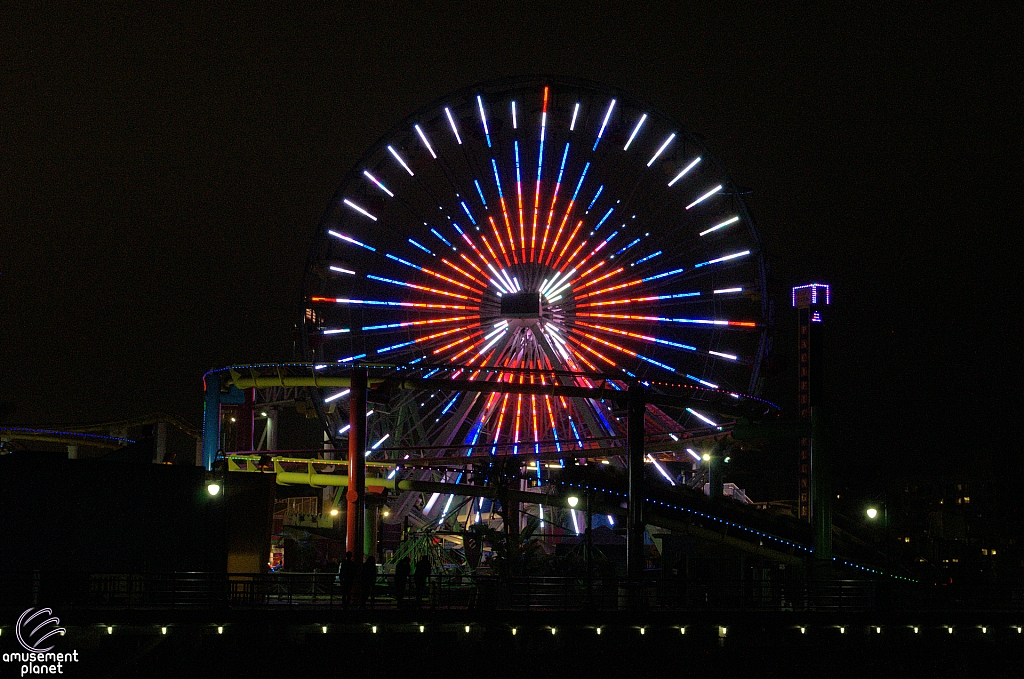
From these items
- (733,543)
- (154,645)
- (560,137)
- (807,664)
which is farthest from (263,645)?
(560,137)

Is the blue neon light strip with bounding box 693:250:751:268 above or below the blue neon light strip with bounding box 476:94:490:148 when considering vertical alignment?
below

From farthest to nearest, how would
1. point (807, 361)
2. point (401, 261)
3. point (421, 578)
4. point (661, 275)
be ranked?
point (401, 261)
point (661, 275)
point (807, 361)
point (421, 578)

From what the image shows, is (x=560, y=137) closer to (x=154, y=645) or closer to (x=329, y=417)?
(x=329, y=417)

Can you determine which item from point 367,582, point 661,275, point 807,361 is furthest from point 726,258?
point 367,582

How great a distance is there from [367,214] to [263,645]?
2874cm

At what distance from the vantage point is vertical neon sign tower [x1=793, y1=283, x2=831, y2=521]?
50.7 m

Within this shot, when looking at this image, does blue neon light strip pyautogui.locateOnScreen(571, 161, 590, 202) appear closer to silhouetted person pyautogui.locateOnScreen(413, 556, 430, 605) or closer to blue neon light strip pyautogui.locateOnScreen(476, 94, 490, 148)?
blue neon light strip pyautogui.locateOnScreen(476, 94, 490, 148)

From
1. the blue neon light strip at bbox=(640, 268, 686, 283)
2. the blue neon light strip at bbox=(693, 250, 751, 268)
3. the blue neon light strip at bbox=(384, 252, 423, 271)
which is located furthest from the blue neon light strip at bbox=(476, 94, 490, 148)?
the blue neon light strip at bbox=(693, 250, 751, 268)

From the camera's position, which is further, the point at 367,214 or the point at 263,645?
the point at 367,214

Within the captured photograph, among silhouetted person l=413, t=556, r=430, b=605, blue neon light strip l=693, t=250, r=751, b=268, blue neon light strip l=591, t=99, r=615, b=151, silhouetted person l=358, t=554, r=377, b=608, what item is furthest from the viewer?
blue neon light strip l=591, t=99, r=615, b=151

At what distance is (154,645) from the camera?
29.5m

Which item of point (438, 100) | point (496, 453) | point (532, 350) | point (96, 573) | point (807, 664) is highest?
point (438, 100)

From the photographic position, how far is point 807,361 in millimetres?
53344

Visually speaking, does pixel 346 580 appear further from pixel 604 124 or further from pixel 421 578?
pixel 604 124
